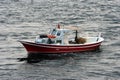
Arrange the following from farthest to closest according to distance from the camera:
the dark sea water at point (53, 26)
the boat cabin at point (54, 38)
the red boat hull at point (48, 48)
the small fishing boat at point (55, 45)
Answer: the boat cabin at point (54, 38) → the small fishing boat at point (55, 45) → the red boat hull at point (48, 48) → the dark sea water at point (53, 26)

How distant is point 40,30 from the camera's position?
95.4 metres

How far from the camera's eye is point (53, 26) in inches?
3984

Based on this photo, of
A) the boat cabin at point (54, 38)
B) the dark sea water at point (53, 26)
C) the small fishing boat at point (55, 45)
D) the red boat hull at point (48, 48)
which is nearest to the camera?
the dark sea water at point (53, 26)

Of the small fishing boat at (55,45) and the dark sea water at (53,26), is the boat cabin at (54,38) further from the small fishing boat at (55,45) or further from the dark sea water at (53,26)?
the dark sea water at (53,26)

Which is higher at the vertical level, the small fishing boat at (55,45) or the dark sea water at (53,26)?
the small fishing boat at (55,45)

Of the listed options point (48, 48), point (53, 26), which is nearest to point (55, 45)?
point (48, 48)

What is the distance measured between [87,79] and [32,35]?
33.0 m

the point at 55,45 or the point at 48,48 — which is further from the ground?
the point at 55,45

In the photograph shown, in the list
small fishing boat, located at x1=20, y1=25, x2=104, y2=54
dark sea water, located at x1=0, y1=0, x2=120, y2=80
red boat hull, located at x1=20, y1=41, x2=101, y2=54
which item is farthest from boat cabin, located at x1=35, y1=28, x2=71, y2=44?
dark sea water, located at x1=0, y1=0, x2=120, y2=80

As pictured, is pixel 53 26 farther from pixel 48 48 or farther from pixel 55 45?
pixel 48 48

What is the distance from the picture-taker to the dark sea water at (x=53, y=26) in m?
60.9

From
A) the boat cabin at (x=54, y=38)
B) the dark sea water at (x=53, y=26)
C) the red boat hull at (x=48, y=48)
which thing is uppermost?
the boat cabin at (x=54, y=38)

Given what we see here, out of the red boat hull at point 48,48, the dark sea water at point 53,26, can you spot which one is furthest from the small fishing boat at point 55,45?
the dark sea water at point 53,26

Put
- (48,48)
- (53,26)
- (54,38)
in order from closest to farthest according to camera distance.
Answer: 1. (48,48)
2. (54,38)
3. (53,26)
